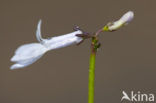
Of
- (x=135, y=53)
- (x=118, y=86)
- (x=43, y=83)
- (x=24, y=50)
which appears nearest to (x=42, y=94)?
(x=43, y=83)

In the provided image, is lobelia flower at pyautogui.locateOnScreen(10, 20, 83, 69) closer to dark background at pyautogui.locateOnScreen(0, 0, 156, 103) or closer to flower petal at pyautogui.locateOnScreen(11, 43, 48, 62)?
flower petal at pyautogui.locateOnScreen(11, 43, 48, 62)

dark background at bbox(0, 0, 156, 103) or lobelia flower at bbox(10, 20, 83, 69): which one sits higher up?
dark background at bbox(0, 0, 156, 103)

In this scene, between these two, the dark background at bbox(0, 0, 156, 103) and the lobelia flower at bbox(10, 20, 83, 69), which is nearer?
the lobelia flower at bbox(10, 20, 83, 69)

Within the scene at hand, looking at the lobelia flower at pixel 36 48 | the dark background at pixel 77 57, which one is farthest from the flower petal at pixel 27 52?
the dark background at pixel 77 57

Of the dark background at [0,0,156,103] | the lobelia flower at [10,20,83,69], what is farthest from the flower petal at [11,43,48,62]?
the dark background at [0,0,156,103]

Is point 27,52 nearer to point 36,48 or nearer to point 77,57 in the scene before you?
point 36,48

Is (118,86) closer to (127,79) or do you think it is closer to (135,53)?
(127,79)
